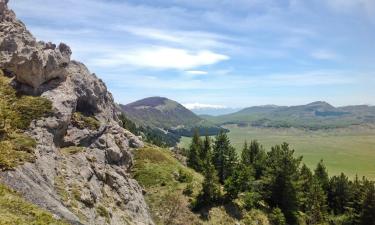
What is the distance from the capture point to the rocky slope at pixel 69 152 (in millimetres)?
43125

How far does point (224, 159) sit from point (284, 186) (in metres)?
15.9

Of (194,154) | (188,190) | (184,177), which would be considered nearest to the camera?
(188,190)

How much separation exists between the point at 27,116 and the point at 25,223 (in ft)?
93.2

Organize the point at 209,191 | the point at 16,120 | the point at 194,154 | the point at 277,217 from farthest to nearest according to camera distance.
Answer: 1. the point at 194,154
2. the point at 277,217
3. the point at 209,191
4. the point at 16,120

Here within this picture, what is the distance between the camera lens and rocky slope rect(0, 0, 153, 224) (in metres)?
43.1

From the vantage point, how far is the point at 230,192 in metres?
76.3

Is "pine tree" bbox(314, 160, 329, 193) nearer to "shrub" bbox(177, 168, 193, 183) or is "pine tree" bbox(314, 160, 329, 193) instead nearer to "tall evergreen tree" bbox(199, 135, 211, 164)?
"tall evergreen tree" bbox(199, 135, 211, 164)

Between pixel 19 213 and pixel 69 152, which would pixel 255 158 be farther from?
pixel 19 213

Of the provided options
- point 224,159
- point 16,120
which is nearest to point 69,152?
point 16,120

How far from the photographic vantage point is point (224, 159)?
3684 inches

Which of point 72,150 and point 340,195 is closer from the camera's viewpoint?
point 72,150

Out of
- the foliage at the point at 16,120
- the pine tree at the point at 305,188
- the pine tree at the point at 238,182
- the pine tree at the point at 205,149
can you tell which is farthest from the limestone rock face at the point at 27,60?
the pine tree at the point at 305,188

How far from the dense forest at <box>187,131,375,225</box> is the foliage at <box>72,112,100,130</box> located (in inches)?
935

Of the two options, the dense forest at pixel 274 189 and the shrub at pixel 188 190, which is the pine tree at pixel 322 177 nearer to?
the dense forest at pixel 274 189
